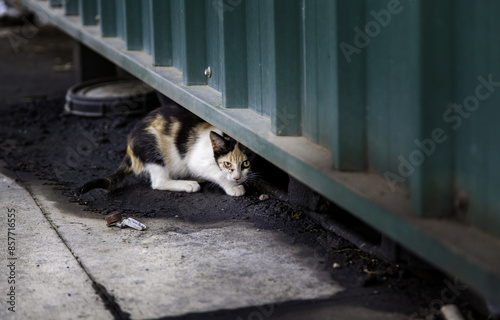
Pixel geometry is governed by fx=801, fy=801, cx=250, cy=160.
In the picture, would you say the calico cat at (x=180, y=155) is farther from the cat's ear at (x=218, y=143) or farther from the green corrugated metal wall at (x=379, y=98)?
the green corrugated metal wall at (x=379, y=98)

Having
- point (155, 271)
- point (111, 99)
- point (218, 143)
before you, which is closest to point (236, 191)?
point (218, 143)

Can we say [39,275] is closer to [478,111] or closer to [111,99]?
[478,111]

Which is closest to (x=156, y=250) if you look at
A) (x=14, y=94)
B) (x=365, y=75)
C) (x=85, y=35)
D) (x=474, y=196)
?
(x=365, y=75)

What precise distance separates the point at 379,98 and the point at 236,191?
7.81 feet

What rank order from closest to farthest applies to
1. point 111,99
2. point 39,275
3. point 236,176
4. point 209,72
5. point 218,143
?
point 39,275
point 209,72
point 236,176
point 218,143
point 111,99

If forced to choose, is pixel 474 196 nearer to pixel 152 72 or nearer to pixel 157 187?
pixel 157 187

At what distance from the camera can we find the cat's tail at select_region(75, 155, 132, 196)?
600cm

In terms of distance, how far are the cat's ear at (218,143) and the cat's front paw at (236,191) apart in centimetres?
31

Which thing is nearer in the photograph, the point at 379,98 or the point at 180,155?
the point at 379,98

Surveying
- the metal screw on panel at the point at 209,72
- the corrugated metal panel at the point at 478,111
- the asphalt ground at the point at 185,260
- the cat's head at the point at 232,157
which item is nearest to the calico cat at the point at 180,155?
the cat's head at the point at 232,157

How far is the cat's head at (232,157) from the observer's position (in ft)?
20.0

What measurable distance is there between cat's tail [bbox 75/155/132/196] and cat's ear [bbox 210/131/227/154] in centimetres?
77

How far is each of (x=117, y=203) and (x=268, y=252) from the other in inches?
64.2

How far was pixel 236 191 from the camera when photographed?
6086mm
